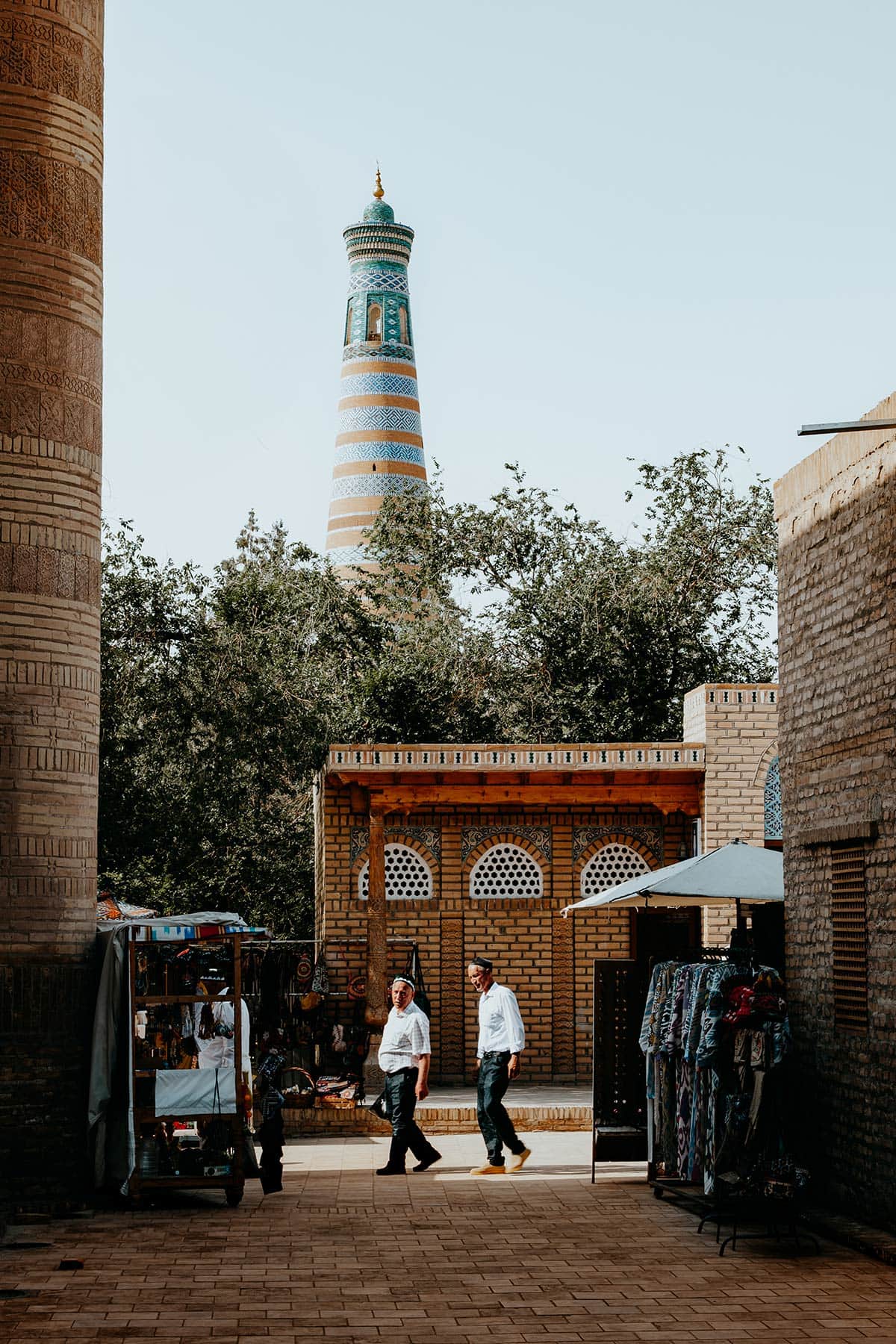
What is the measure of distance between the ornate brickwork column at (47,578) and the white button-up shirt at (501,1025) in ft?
9.43

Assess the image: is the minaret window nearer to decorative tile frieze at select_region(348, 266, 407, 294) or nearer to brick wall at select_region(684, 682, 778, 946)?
decorative tile frieze at select_region(348, 266, 407, 294)

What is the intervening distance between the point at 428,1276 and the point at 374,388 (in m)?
29.9

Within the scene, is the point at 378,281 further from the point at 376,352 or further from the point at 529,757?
the point at 529,757

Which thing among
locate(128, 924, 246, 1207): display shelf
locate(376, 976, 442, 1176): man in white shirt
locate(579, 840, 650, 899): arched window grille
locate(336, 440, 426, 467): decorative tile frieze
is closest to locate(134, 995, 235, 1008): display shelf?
locate(128, 924, 246, 1207): display shelf

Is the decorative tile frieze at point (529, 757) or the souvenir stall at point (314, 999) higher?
the decorative tile frieze at point (529, 757)

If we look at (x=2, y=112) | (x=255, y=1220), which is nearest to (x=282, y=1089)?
(x=255, y=1220)

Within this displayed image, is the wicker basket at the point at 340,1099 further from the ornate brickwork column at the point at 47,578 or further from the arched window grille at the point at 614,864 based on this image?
the arched window grille at the point at 614,864

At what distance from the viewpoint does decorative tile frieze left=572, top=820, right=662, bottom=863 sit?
64.8 feet

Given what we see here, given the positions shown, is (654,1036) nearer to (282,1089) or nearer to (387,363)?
(282,1089)

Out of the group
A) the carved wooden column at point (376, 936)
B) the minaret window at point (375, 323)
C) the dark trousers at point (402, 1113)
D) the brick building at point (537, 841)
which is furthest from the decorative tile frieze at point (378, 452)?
the dark trousers at point (402, 1113)

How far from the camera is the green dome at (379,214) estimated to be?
36781mm

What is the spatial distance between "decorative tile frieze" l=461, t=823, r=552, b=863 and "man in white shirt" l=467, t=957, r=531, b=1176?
762 cm

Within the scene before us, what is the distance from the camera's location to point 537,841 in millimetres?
19734

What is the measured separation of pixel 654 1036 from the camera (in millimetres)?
10586
